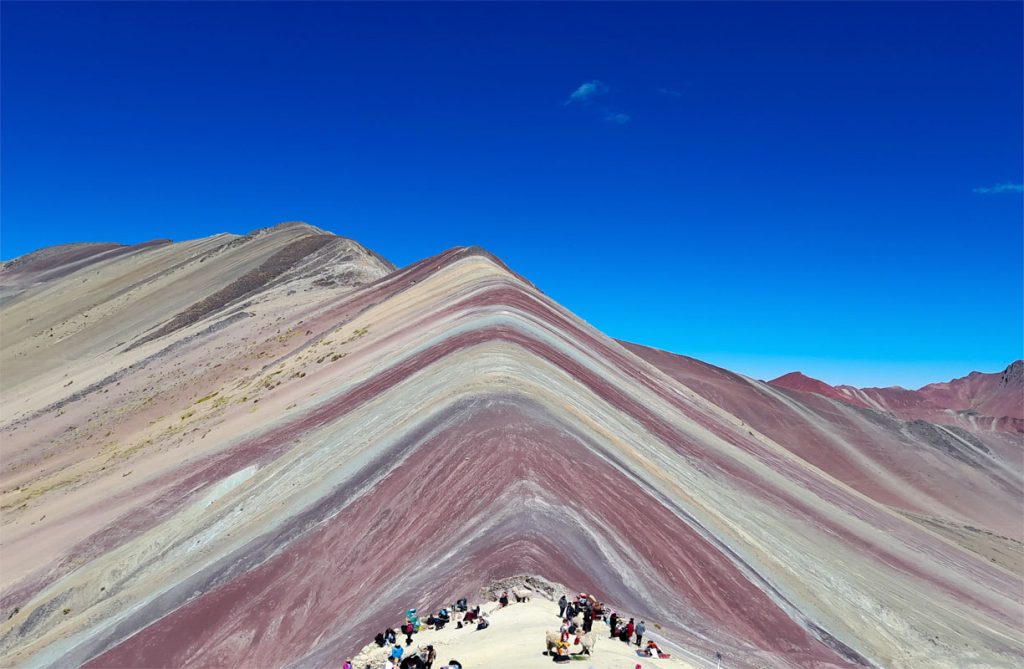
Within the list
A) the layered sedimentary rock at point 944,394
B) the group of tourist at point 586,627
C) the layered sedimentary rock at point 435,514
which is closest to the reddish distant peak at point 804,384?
the layered sedimentary rock at point 944,394

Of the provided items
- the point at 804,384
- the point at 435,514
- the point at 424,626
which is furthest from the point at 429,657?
the point at 804,384

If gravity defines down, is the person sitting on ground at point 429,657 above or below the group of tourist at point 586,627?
below

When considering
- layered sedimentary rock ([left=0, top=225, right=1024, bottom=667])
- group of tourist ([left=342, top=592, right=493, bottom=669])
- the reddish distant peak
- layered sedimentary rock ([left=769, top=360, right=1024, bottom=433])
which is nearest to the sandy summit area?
group of tourist ([left=342, top=592, right=493, bottom=669])

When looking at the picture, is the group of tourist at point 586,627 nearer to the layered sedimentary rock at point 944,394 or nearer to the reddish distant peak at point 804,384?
the layered sedimentary rock at point 944,394

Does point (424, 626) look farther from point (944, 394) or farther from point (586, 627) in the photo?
point (944, 394)

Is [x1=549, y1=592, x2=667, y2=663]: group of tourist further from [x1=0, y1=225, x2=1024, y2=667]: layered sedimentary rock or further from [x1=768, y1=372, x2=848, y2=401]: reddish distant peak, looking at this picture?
[x1=768, y1=372, x2=848, y2=401]: reddish distant peak

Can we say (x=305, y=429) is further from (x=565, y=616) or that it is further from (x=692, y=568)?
(x=565, y=616)
